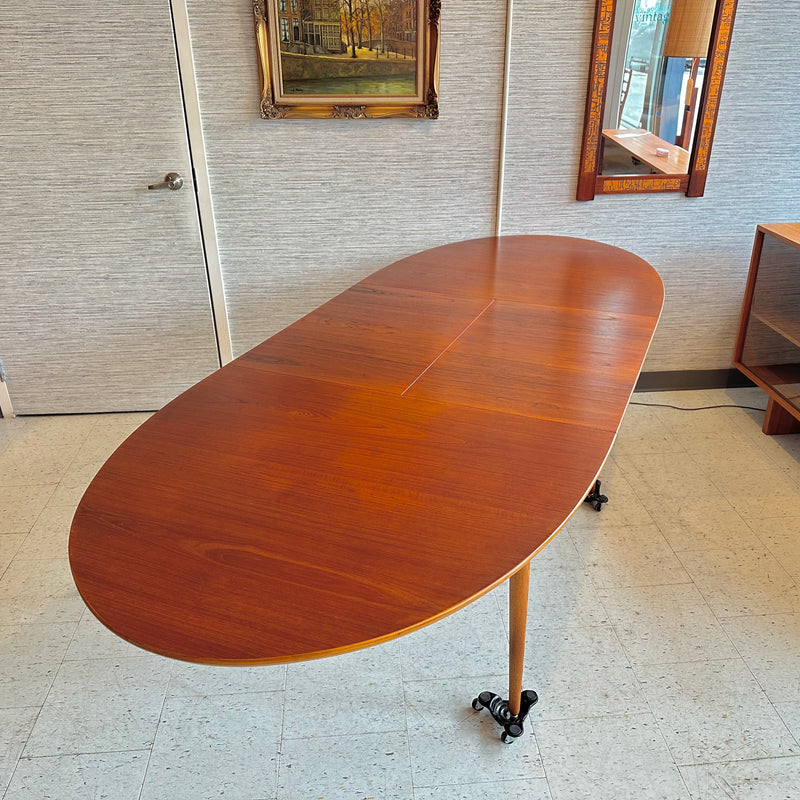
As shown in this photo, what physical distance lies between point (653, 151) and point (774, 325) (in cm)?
84

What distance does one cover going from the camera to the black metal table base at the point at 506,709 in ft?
5.69

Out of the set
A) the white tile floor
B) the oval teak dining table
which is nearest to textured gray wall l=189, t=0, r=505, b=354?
the oval teak dining table

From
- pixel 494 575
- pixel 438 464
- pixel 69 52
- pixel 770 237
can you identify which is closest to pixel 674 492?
pixel 770 237

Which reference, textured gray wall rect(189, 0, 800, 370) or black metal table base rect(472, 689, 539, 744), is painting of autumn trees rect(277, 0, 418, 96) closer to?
textured gray wall rect(189, 0, 800, 370)

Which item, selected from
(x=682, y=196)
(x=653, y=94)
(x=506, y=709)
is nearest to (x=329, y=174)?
(x=653, y=94)

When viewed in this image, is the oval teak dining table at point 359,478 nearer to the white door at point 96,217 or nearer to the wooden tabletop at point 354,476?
the wooden tabletop at point 354,476

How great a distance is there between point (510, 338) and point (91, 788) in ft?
4.85

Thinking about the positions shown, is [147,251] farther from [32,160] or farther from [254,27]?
[254,27]

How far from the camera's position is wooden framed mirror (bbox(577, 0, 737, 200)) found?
2.67 metres

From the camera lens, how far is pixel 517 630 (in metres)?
1.67

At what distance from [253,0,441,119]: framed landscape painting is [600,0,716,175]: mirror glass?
0.70 meters

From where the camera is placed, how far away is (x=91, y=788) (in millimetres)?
1653

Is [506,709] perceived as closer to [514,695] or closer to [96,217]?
[514,695]

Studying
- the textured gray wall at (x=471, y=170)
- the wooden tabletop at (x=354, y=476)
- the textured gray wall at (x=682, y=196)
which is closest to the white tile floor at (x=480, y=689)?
the wooden tabletop at (x=354, y=476)
